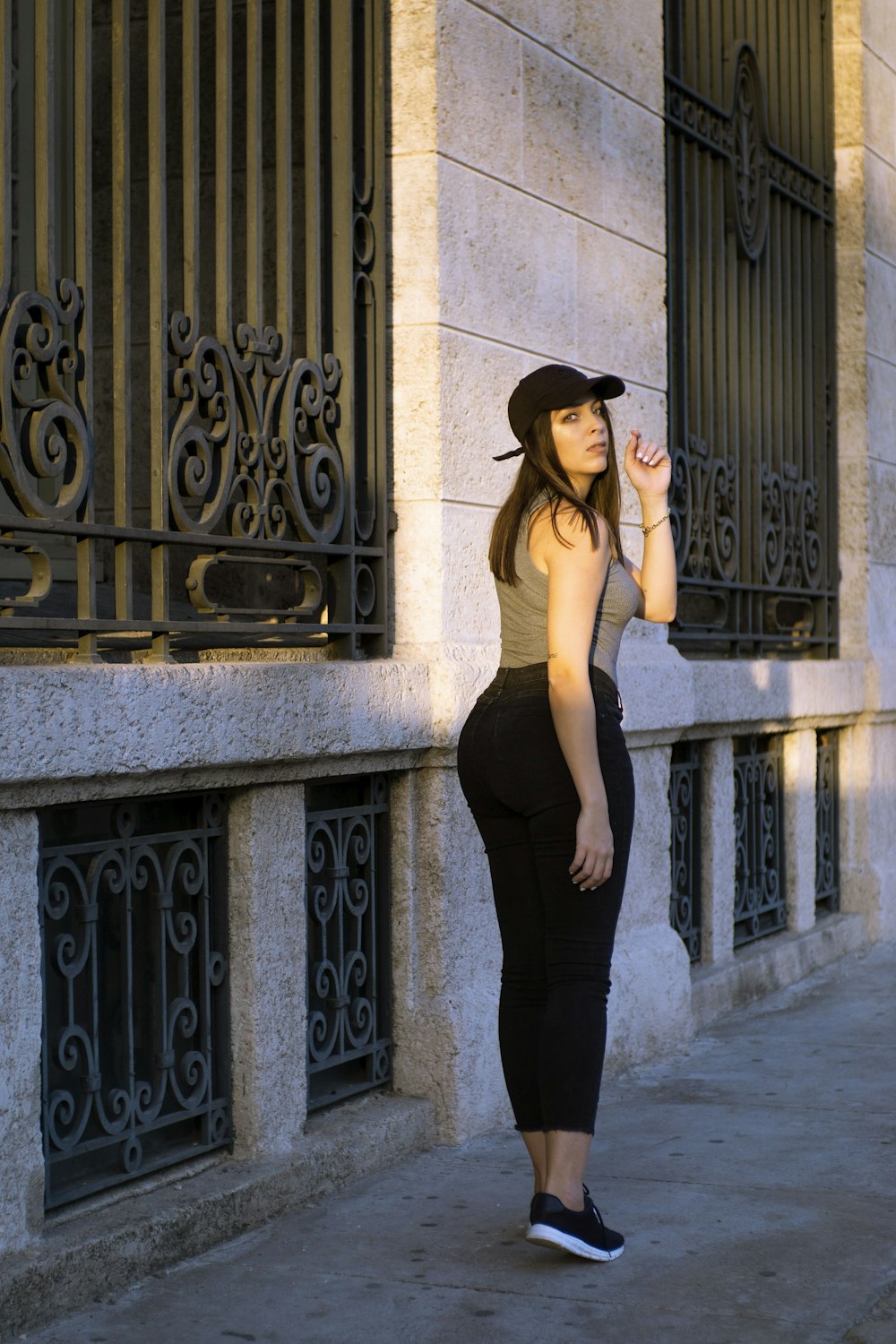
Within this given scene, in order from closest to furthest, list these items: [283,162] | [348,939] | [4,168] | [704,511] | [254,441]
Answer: [4,168], [254,441], [283,162], [348,939], [704,511]

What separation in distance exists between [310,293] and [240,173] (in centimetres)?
140

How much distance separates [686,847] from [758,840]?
812mm

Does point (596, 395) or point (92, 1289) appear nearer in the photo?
point (92, 1289)

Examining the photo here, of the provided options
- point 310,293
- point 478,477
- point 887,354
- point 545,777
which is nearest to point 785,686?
point 887,354

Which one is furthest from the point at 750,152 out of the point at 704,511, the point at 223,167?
the point at 223,167

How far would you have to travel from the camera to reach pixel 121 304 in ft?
14.0

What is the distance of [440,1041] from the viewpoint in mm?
5078

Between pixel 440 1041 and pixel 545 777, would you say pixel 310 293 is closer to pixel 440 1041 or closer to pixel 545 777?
pixel 545 777

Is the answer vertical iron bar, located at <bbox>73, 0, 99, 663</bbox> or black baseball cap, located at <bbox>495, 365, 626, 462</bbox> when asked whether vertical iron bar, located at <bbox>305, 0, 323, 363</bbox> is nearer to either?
vertical iron bar, located at <bbox>73, 0, 99, 663</bbox>

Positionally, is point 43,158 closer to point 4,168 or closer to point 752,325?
point 4,168

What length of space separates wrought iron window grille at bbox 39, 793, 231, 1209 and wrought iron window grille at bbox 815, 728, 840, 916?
4737mm

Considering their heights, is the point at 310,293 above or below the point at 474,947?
above

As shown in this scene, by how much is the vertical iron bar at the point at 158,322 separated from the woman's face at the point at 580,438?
960 mm

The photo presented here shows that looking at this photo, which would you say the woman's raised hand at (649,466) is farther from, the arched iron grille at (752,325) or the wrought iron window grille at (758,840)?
the wrought iron window grille at (758,840)
